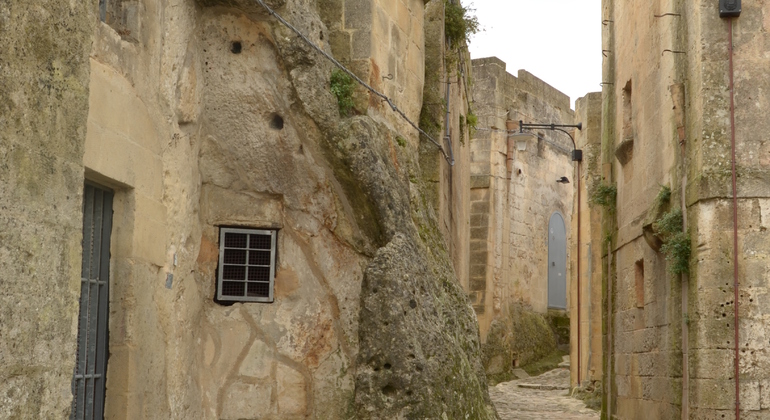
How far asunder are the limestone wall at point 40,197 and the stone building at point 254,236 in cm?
216

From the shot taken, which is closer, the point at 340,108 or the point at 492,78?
the point at 340,108

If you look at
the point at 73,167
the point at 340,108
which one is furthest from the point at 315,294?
the point at 73,167

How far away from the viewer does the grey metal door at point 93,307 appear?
5.41 metres

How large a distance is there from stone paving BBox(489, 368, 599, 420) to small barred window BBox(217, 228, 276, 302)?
723cm

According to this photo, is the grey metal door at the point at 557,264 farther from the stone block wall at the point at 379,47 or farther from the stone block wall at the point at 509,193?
the stone block wall at the point at 379,47

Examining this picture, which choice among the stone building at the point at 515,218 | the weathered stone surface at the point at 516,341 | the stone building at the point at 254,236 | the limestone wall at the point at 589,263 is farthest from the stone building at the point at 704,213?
the stone building at the point at 515,218

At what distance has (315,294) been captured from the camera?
7.02 m

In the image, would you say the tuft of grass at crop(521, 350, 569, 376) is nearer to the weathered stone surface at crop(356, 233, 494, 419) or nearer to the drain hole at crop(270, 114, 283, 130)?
the weathered stone surface at crop(356, 233, 494, 419)

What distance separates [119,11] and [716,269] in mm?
5976

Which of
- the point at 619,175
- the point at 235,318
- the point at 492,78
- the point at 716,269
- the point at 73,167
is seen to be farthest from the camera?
the point at 492,78

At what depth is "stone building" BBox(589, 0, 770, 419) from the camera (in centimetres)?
864

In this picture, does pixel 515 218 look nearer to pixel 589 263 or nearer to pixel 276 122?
pixel 589 263

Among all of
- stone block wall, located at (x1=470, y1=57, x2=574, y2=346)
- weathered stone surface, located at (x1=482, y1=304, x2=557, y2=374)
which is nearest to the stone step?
weathered stone surface, located at (x1=482, y1=304, x2=557, y2=374)

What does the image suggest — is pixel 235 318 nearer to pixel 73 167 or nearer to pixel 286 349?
pixel 286 349
